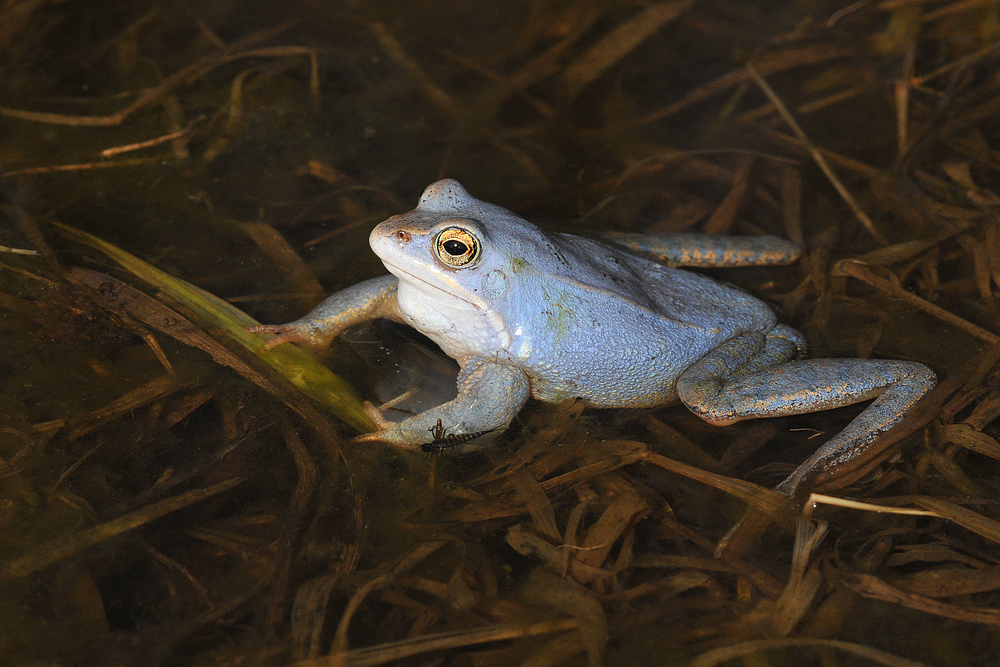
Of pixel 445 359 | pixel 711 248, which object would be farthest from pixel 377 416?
pixel 711 248

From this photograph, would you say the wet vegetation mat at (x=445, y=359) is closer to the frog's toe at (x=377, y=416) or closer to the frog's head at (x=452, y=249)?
the frog's toe at (x=377, y=416)

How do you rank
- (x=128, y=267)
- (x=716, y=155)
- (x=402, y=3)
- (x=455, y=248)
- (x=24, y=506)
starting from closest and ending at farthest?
(x=24, y=506) → (x=455, y=248) → (x=128, y=267) → (x=716, y=155) → (x=402, y=3)

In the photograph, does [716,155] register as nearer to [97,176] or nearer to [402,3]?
[402,3]

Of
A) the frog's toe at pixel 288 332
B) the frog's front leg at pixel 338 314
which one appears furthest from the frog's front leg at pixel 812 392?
the frog's toe at pixel 288 332

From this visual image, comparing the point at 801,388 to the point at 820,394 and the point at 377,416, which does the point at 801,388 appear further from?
the point at 377,416

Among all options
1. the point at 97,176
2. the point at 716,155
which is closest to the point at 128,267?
the point at 97,176

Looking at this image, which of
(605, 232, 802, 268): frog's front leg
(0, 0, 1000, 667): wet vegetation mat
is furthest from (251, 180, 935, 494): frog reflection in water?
(605, 232, 802, 268): frog's front leg

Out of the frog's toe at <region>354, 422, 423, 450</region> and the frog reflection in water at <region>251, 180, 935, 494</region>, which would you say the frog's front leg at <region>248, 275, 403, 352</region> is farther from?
the frog's toe at <region>354, 422, 423, 450</region>
